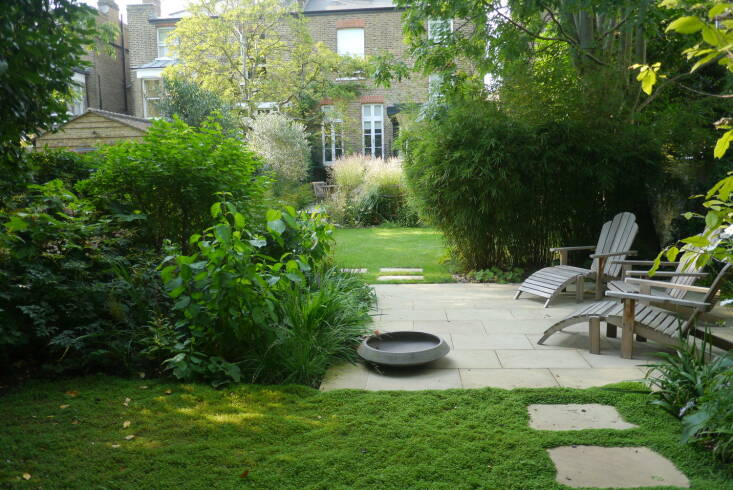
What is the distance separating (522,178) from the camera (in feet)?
23.5

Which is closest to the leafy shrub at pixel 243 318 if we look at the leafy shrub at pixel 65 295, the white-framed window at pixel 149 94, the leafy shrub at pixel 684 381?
the leafy shrub at pixel 65 295

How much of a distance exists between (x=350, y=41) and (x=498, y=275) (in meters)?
16.9

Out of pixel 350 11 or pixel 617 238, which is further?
pixel 350 11

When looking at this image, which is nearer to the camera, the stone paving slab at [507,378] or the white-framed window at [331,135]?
the stone paving slab at [507,378]

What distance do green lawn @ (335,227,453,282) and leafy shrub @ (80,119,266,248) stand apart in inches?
77.1

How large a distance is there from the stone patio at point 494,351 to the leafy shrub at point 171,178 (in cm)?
186

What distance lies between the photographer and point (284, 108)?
19.9 m

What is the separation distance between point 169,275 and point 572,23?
293 inches

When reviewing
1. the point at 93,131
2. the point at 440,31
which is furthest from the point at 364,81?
the point at 440,31

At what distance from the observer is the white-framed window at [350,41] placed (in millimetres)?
21734

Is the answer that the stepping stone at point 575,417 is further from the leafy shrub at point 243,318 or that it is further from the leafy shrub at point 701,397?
the leafy shrub at point 243,318

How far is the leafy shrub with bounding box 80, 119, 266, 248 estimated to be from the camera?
4.48 metres

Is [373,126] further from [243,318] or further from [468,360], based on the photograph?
[243,318]

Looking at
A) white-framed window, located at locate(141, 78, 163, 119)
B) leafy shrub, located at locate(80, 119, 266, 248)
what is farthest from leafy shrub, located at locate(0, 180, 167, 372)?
white-framed window, located at locate(141, 78, 163, 119)
